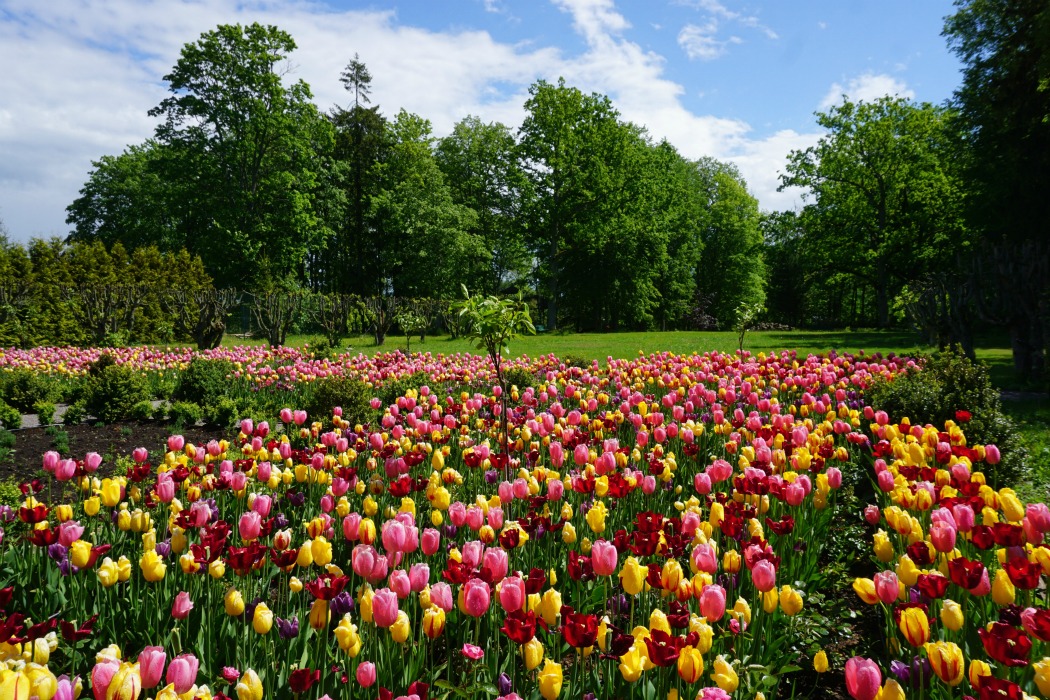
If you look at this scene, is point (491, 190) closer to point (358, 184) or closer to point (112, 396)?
point (358, 184)

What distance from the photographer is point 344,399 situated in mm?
8500

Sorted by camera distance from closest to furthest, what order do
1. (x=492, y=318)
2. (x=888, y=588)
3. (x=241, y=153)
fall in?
(x=888, y=588) → (x=492, y=318) → (x=241, y=153)

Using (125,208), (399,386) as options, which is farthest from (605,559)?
(125,208)

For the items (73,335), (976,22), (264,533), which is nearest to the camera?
(264,533)

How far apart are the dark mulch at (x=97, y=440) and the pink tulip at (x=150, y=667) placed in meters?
5.96

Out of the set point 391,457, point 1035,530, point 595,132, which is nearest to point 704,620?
point 1035,530

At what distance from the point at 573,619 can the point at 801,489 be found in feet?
6.79

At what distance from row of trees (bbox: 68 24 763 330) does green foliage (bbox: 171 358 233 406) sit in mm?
19502

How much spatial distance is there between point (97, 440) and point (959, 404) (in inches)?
396

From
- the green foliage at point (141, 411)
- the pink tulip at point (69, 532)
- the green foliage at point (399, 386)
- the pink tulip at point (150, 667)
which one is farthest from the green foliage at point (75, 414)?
the pink tulip at point (150, 667)

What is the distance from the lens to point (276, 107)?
33.2 metres

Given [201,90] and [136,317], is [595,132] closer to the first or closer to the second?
[201,90]

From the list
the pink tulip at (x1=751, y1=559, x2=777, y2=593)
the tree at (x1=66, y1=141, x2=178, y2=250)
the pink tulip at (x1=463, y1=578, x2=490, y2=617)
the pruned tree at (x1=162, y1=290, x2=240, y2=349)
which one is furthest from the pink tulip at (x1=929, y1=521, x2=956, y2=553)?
the tree at (x1=66, y1=141, x2=178, y2=250)

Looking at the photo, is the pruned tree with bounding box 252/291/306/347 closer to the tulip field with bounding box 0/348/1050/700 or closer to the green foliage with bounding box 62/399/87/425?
the green foliage with bounding box 62/399/87/425
